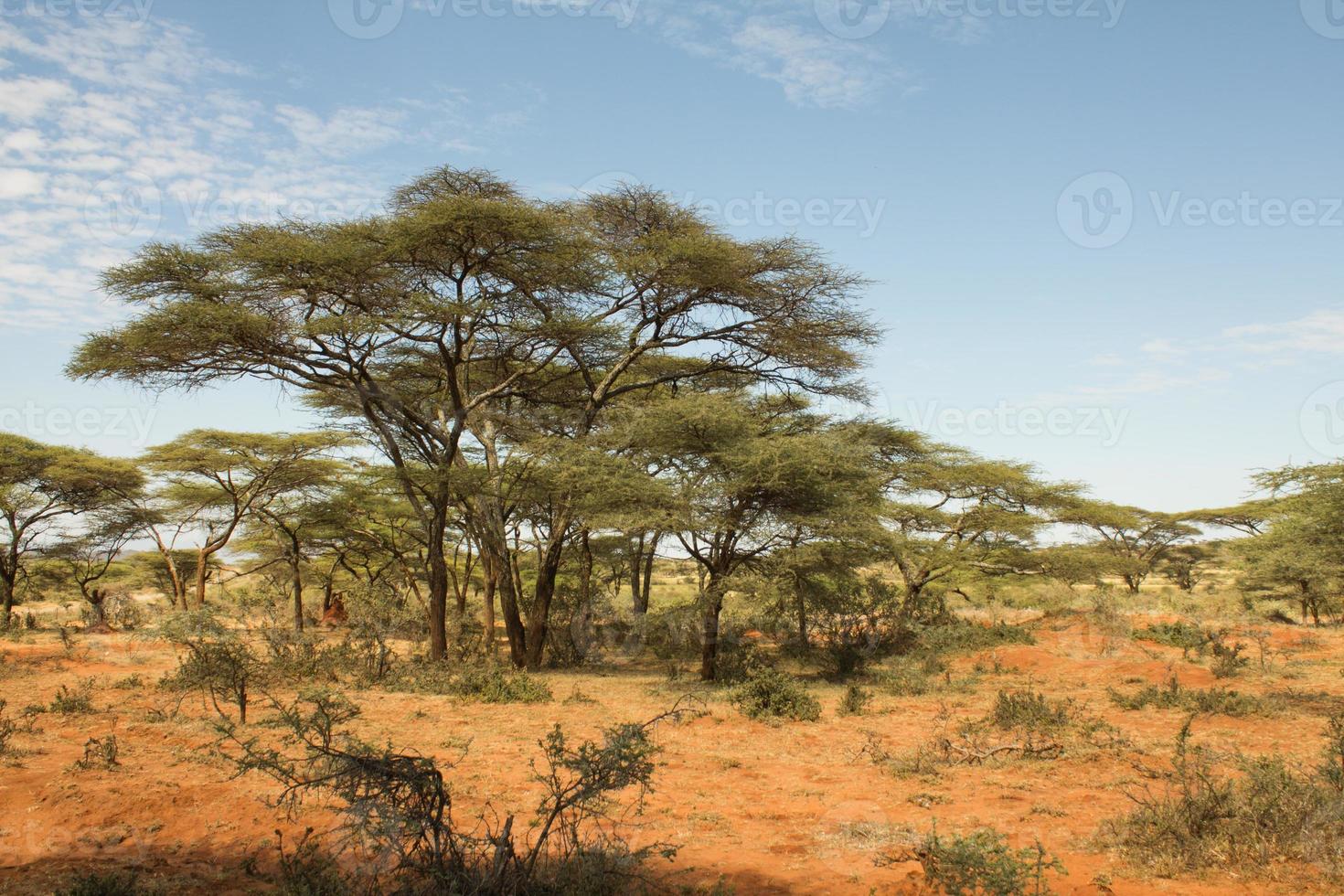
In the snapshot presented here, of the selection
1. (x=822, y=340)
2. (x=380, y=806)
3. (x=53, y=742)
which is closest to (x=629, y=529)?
(x=822, y=340)

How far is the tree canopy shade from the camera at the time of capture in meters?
13.1

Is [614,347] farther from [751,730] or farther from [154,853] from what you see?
[154,853]

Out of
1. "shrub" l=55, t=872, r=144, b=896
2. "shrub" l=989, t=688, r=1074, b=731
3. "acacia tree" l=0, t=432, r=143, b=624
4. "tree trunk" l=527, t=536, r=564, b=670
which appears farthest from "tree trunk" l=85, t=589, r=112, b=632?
"shrub" l=989, t=688, r=1074, b=731

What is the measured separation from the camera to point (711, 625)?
13867 mm

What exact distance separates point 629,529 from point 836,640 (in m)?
6.72

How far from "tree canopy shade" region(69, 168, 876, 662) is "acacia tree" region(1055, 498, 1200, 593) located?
1340 centimetres

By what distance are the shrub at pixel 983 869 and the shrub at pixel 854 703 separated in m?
5.70

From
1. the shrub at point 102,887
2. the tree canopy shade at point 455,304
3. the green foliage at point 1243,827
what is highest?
the tree canopy shade at point 455,304

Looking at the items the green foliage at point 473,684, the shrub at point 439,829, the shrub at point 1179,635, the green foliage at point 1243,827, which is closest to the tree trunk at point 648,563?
the green foliage at point 473,684

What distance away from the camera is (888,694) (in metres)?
12.7

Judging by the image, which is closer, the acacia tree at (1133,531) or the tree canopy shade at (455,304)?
the tree canopy shade at (455,304)

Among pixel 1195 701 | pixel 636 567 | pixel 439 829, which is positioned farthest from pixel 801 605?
pixel 439 829

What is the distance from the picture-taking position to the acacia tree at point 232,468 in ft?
67.9

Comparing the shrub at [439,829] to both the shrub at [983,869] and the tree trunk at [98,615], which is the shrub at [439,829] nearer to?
the shrub at [983,869]
